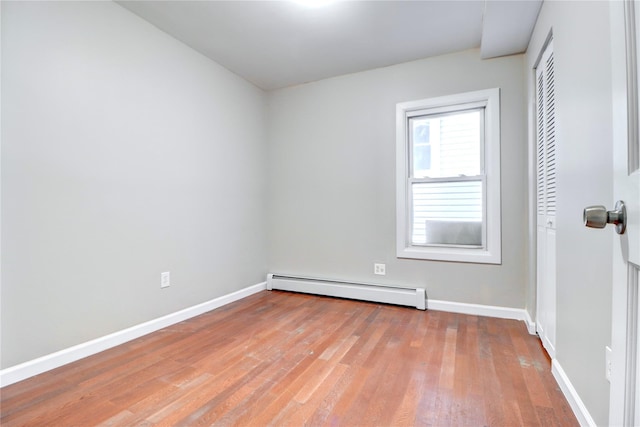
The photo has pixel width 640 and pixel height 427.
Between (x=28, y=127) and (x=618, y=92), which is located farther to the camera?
(x=28, y=127)

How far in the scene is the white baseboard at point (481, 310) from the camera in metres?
2.65

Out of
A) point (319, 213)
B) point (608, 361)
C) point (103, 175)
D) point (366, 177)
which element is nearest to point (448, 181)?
point (366, 177)

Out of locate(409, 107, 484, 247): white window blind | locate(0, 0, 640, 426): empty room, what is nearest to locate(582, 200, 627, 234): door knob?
locate(0, 0, 640, 426): empty room

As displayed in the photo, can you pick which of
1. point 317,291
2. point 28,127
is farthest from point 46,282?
point 317,291

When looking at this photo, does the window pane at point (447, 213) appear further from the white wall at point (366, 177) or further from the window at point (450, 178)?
the white wall at point (366, 177)

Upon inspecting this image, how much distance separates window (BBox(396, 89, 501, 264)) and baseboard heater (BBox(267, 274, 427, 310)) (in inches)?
15.2

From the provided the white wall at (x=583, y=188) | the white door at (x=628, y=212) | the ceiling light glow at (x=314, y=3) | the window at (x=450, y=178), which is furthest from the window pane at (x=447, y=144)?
the white door at (x=628, y=212)

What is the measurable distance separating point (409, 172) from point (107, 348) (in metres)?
3.03

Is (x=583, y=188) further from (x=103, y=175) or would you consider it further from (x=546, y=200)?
(x=103, y=175)

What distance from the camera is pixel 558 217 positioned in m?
1.68

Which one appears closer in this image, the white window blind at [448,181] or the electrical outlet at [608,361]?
the electrical outlet at [608,361]

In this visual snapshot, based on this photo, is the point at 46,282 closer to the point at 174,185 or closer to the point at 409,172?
the point at 174,185

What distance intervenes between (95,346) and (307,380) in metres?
1.51

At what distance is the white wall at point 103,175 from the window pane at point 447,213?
2.07 metres
